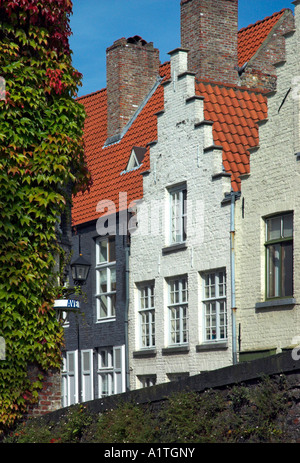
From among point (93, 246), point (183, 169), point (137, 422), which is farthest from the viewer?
point (93, 246)

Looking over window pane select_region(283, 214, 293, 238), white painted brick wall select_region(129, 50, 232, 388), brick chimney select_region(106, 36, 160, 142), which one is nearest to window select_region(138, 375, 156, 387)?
white painted brick wall select_region(129, 50, 232, 388)

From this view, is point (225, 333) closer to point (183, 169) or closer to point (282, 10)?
point (183, 169)

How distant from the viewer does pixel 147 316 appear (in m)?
24.8

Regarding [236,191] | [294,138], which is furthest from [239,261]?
[294,138]

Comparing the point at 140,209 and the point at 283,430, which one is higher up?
the point at 140,209

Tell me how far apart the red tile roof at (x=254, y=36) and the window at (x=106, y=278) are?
6734mm

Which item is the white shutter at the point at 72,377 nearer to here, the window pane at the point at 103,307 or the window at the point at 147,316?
the window pane at the point at 103,307

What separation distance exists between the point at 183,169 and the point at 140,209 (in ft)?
6.81

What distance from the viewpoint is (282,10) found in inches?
1106

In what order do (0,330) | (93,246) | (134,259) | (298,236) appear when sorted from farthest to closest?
(93,246)
(134,259)
(298,236)
(0,330)

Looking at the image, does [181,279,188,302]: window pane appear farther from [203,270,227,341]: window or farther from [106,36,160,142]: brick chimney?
[106,36,160,142]: brick chimney

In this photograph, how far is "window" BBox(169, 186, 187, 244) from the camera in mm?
23484

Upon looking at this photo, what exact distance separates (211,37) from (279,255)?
8.33 m

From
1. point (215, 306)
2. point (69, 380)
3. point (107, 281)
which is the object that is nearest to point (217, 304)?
point (215, 306)
